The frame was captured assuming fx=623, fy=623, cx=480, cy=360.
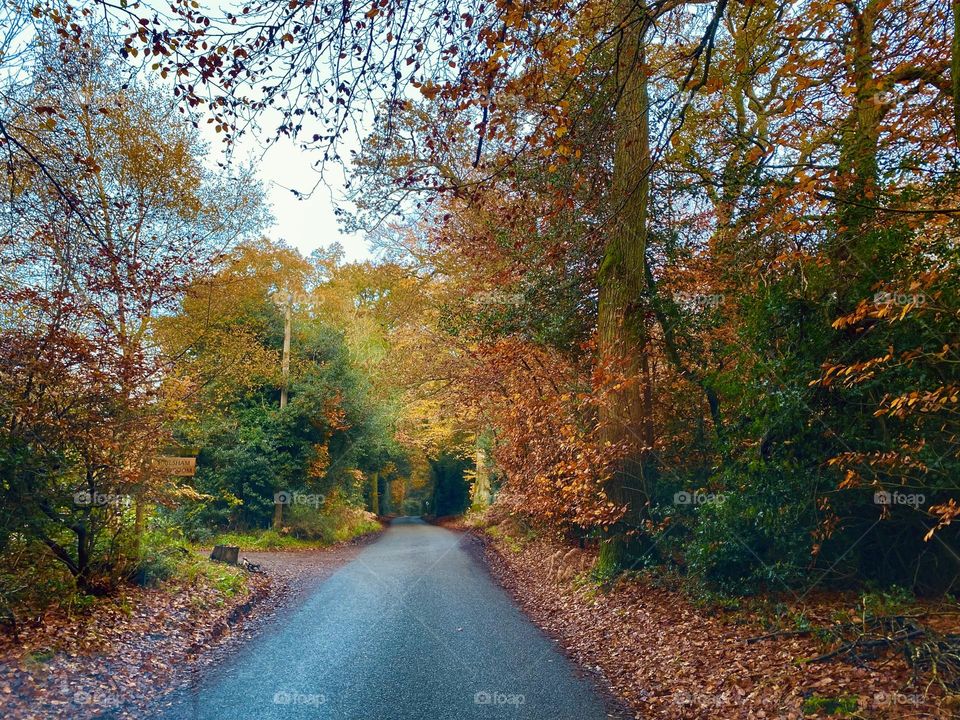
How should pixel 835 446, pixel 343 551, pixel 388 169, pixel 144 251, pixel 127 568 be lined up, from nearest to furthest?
pixel 835 446
pixel 127 568
pixel 144 251
pixel 388 169
pixel 343 551

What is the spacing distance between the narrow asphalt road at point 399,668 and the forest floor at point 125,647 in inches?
16.4

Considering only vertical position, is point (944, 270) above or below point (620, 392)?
above

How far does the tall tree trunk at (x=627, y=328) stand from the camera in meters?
9.70

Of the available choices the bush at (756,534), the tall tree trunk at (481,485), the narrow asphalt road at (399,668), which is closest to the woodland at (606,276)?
the bush at (756,534)

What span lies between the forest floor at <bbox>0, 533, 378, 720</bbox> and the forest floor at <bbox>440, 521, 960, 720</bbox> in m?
4.45

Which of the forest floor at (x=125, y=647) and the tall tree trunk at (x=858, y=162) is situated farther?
the tall tree trunk at (x=858, y=162)

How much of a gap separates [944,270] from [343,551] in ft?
59.7

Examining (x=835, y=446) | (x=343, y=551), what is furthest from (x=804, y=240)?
(x=343, y=551)

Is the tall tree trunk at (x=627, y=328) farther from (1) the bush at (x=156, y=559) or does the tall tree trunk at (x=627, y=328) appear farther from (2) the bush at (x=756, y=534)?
(1) the bush at (x=156, y=559)

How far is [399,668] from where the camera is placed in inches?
275

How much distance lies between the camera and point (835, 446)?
639 centimetres

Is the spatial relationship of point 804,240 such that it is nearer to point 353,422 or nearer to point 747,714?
point 747,714

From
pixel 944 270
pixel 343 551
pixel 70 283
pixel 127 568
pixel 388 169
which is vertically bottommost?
pixel 343 551

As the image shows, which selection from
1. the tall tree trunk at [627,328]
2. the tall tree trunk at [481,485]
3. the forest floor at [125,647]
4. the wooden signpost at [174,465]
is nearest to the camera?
the forest floor at [125,647]
